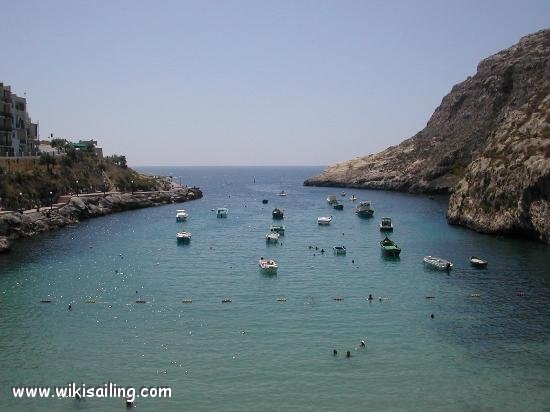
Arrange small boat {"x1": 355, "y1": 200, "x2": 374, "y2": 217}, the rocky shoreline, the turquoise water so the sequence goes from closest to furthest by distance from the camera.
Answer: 1. the turquoise water
2. the rocky shoreline
3. small boat {"x1": 355, "y1": 200, "x2": 374, "y2": 217}

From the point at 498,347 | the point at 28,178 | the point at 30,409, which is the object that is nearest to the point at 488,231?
the point at 498,347

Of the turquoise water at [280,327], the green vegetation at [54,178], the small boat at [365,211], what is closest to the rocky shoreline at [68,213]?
the green vegetation at [54,178]

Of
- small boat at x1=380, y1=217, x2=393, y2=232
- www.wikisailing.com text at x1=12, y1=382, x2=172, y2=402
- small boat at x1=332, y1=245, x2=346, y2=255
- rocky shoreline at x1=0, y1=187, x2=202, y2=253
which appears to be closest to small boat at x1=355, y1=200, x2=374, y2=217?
small boat at x1=380, y1=217, x2=393, y2=232

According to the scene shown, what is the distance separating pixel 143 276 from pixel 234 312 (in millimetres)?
24400

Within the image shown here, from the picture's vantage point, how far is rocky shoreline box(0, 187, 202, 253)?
4306 inches

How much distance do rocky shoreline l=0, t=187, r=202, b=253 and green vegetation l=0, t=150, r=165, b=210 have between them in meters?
Result: 4.54

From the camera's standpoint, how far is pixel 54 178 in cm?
15300

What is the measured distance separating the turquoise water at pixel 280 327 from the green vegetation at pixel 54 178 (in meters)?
29.2

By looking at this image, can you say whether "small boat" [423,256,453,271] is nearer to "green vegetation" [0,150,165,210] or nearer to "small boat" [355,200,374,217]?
"small boat" [355,200,374,217]

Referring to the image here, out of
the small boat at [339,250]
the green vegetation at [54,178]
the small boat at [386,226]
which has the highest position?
the green vegetation at [54,178]

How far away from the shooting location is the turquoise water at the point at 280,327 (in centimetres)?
4247

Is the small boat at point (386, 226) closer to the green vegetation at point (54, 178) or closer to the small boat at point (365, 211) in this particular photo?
the small boat at point (365, 211)

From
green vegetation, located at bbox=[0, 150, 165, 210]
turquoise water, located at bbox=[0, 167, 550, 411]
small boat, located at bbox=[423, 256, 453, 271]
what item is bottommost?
turquoise water, located at bbox=[0, 167, 550, 411]

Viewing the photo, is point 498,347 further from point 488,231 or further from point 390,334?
point 488,231
